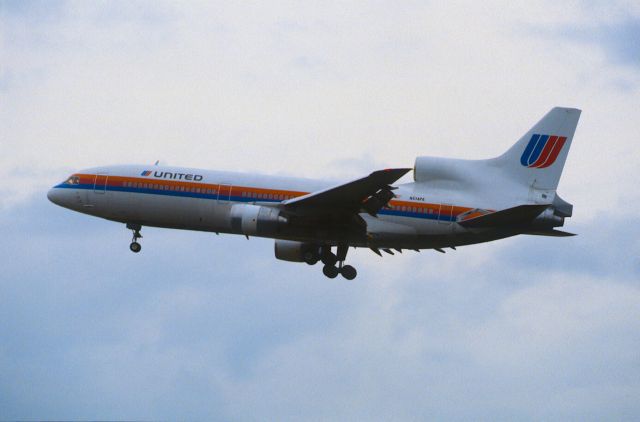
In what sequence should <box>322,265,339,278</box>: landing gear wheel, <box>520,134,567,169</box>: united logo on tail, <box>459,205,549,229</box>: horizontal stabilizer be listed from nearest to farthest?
1. <box>459,205,549,229</box>: horizontal stabilizer
2. <box>520,134,567,169</box>: united logo on tail
3. <box>322,265,339,278</box>: landing gear wheel

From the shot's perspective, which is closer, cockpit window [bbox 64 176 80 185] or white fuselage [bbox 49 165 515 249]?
white fuselage [bbox 49 165 515 249]

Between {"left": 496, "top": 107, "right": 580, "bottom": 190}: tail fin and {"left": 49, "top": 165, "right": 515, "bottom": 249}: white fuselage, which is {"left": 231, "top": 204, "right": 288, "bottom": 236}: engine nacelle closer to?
{"left": 49, "top": 165, "right": 515, "bottom": 249}: white fuselage

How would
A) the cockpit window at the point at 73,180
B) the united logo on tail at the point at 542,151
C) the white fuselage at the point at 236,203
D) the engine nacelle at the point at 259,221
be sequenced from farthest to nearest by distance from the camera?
the cockpit window at the point at 73,180 < the united logo on tail at the point at 542,151 < the white fuselage at the point at 236,203 < the engine nacelle at the point at 259,221

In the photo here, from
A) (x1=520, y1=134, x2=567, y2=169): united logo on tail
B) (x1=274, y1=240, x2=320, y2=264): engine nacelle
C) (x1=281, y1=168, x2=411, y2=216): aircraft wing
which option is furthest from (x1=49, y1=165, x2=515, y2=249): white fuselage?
(x1=520, y1=134, x2=567, y2=169): united logo on tail

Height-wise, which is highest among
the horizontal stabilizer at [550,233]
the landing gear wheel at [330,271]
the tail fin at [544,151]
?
the tail fin at [544,151]

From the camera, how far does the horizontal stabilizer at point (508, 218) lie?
41.2 m

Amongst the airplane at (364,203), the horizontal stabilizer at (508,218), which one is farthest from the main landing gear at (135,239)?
the horizontal stabilizer at (508,218)

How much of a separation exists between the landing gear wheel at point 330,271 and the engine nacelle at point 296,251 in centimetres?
75

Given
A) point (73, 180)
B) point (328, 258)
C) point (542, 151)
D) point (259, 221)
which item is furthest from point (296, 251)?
point (542, 151)

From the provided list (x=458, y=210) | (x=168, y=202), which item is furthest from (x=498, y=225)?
(x=168, y=202)

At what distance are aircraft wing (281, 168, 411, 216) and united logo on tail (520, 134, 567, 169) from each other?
25.4 feet

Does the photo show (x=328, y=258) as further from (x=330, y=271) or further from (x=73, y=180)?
(x=73, y=180)

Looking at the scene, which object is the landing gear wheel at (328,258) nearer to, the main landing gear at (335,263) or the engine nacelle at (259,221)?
the main landing gear at (335,263)

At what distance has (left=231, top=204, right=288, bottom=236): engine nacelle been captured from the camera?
42375 millimetres
